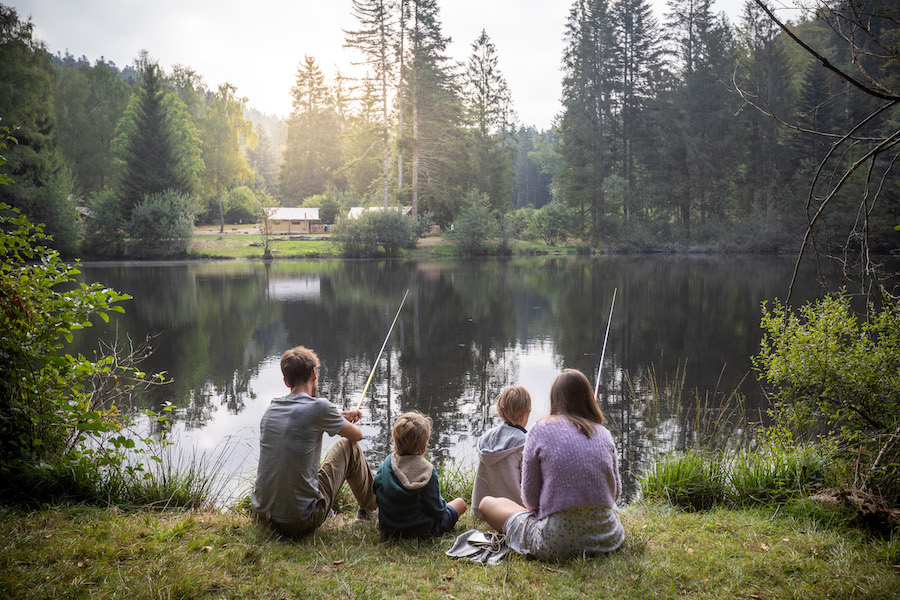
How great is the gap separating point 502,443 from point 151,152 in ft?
129

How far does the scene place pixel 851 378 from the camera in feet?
12.7

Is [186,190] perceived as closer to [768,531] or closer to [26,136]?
[26,136]

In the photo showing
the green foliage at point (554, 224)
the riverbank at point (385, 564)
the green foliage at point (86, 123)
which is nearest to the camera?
the riverbank at point (385, 564)

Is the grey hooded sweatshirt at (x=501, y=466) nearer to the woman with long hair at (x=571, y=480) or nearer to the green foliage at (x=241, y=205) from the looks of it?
the woman with long hair at (x=571, y=480)

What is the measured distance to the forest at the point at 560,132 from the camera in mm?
35938

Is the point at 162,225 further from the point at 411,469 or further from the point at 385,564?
the point at 385,564

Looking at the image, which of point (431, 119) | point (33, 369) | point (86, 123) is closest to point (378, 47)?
point (431, 119)

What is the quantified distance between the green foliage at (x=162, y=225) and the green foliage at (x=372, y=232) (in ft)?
26.7

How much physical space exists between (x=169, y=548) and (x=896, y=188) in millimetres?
30144

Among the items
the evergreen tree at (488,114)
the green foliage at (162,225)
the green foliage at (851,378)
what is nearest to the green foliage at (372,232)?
the green foliage at (162,225)

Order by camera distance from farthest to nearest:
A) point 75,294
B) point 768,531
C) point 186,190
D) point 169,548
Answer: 1. point 186,190
2. point 75,294
3. point 768,531
4. point 169,548

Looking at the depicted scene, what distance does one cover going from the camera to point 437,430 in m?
7.07

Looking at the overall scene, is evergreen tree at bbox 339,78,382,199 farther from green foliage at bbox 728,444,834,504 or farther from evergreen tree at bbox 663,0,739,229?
green foliage at bbox 728,444,834,504

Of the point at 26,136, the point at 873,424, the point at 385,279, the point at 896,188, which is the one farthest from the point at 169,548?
the point at 26,136
